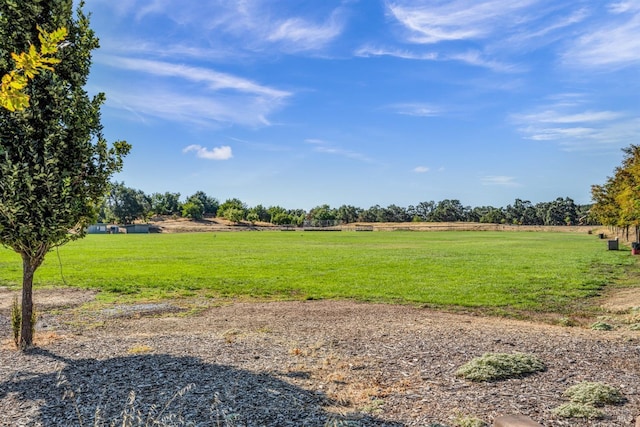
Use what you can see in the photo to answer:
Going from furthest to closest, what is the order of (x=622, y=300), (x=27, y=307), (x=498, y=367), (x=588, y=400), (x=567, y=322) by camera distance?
(x=622, y=300) → (x=567, y=322) → (x=27, y=307) → (x=498, y=367) → (x=588, y=400)

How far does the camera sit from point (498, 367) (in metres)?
8.52

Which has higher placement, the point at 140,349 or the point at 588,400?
the point at 588,400

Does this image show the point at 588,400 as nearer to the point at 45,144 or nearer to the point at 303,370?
the point at 303,370

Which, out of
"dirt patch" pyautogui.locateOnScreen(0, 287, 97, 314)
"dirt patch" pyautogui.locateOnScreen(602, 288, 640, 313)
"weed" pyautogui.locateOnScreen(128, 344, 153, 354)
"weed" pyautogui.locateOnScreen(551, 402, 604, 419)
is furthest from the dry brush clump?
"dirt patch" pyautogui.locateOnScreen(0, 287, 97, 314)

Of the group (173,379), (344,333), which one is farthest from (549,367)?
(173,379)

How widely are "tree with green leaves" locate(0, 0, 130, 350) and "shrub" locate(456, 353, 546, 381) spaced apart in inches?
369

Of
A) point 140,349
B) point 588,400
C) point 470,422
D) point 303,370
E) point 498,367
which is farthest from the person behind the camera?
point 140,349

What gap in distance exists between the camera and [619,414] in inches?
260

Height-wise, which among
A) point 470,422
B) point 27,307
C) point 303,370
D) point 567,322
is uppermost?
point 27,307

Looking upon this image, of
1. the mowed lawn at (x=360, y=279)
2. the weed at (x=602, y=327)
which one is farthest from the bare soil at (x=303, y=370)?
the mowed lawn at (x=360, y=279)

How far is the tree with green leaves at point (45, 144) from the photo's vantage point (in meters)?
9.52

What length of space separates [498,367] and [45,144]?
10.7 meters

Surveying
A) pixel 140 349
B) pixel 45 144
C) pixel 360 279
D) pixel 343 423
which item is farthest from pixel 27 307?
pixel 360 279

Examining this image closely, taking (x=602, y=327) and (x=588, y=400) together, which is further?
(x=602, y=327)
